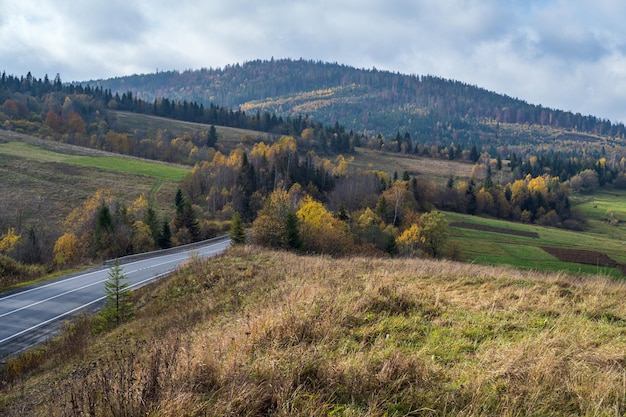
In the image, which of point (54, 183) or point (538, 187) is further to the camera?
point (538, 187)

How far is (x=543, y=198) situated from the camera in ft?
346

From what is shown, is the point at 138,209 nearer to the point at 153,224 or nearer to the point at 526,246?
the point at 153,224

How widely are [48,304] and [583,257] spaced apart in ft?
224

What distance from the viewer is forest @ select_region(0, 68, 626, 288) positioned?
142ft

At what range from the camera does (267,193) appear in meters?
79.2

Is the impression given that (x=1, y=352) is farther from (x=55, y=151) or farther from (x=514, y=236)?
(x=55, y=151)

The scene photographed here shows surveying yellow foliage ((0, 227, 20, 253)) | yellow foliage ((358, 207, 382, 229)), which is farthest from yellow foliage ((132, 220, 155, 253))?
yellow foliage ((358, 207, 382, 229))

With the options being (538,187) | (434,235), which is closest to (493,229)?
(434,235)

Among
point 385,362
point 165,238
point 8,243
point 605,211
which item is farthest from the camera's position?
point 605,211

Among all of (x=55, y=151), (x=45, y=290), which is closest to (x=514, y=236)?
(x=45, y=290)

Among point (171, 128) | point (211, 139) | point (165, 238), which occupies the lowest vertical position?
point (165, 238)

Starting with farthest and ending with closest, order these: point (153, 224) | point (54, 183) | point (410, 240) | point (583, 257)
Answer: point (54, 183) < point (583, 257) < point (410, 240) < point (153, 224)

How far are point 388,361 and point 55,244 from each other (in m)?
49.4

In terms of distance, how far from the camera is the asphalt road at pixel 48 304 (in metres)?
16.5
